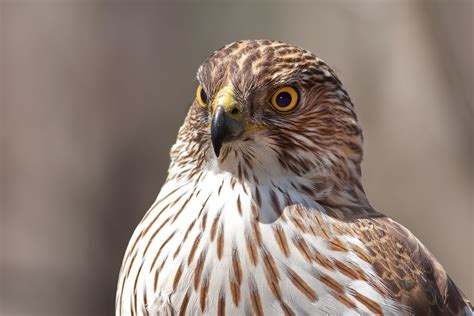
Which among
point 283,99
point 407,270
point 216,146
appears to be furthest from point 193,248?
point 407,270

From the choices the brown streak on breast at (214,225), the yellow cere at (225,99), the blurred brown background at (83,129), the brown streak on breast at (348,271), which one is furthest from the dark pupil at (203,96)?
the blurred brown background at (83,129)

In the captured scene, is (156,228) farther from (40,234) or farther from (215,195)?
(40,234)

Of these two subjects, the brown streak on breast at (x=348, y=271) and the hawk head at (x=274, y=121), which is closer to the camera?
the brown streak on breast at (x=348, y=271)

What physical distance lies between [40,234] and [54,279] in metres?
0.56

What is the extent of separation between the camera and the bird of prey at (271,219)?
10.8 ft

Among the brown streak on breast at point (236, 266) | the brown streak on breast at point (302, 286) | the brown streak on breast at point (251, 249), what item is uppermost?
the brown streak on breast at point (251, 249)

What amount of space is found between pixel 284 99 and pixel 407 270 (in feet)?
2.85

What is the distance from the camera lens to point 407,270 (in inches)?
140

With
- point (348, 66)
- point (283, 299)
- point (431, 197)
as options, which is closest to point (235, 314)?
point (283, 299)

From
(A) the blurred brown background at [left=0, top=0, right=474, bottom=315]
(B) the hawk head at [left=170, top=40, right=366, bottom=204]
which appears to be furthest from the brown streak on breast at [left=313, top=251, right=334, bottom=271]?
(A) the blurred brown background at [left=0, top=0, right=474, bottom=315]

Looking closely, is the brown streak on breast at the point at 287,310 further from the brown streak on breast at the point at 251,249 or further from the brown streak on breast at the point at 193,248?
the brown streak on breast at the point at 193,248

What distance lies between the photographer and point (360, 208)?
3.70m

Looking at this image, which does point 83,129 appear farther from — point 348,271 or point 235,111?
point 348,271

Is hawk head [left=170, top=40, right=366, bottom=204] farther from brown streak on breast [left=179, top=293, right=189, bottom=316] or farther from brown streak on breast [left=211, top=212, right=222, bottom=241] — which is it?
brown streak on breast [left=179, top=293, right=189, bottom=316]
